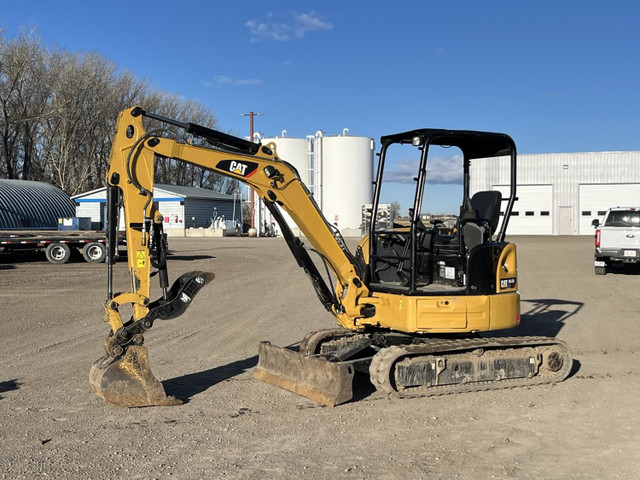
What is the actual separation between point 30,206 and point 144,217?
26.9 m

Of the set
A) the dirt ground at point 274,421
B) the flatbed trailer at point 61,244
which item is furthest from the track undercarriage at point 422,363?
the flatbed trailer at point 61,244

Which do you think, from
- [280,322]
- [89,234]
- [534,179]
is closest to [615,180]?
[534,179]

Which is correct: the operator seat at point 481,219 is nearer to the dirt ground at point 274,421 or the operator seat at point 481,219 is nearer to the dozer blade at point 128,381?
the dirt ground at point 274,421

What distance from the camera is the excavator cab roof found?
7.61m

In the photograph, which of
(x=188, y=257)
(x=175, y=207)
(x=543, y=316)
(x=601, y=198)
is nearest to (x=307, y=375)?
(x=543, y=316)

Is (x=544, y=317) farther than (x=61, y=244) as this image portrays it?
No

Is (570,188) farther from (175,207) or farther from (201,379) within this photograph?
(201,379)

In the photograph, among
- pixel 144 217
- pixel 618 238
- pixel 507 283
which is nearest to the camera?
pixel 144 217

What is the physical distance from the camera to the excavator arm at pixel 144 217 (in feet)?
22.0

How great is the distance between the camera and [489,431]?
6.20 meters

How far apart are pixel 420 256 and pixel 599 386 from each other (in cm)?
262

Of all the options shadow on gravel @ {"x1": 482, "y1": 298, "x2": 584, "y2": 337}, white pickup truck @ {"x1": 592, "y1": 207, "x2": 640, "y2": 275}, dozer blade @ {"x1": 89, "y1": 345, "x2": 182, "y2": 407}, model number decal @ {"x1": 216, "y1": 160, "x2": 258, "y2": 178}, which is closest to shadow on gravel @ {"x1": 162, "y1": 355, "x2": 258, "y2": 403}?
dozer blade @ {"x1": 89, "y1": 345, "x2": 182, "y2": 407}

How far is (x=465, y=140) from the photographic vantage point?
26.9 feet

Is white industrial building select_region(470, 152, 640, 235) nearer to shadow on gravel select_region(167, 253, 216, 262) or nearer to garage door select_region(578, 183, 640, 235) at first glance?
garage door select_region(578, 183, 640, 235)
